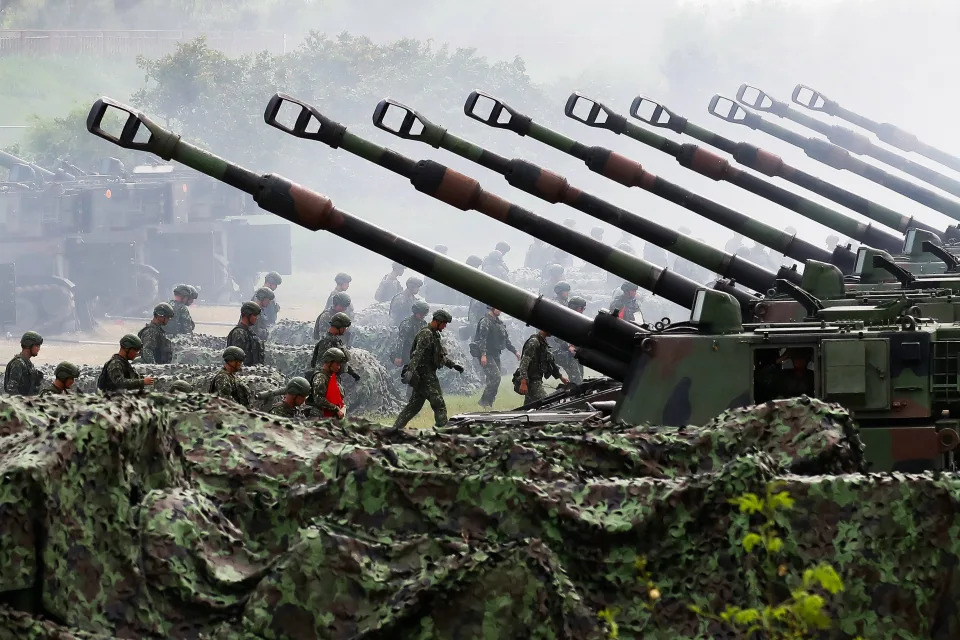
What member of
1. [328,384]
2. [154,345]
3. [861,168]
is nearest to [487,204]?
[328,384]

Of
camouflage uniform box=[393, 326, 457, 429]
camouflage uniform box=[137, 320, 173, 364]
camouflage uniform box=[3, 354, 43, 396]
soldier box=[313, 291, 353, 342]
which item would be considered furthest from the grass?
camouflage uniform box=[3, 354, 43, 396]

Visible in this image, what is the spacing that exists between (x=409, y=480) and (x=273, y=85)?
109 ft

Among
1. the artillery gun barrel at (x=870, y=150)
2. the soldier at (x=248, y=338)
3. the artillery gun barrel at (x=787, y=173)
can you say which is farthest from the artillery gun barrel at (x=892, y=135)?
the soldier at (x=248, y=338)

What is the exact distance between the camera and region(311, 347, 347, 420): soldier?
40.3 ft

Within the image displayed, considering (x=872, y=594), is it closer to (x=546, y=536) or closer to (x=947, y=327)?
(x=546, y=536)

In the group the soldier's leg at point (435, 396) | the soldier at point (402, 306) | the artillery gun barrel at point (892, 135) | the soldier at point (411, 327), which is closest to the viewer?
the soldier's leg at point (435, 396)

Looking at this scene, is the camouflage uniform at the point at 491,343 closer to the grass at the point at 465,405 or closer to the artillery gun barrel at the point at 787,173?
the grass at the point at 465,405

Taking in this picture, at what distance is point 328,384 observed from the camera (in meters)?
12.6

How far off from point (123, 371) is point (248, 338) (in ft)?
8.99

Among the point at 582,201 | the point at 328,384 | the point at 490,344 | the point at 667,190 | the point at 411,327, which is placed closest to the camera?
the point at 328,384

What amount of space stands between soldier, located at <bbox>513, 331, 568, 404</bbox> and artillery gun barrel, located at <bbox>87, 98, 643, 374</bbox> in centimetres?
495

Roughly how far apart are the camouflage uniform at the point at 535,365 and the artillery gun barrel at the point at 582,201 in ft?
6.95

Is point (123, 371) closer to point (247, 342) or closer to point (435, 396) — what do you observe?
point (247, 342)

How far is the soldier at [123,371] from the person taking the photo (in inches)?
486
